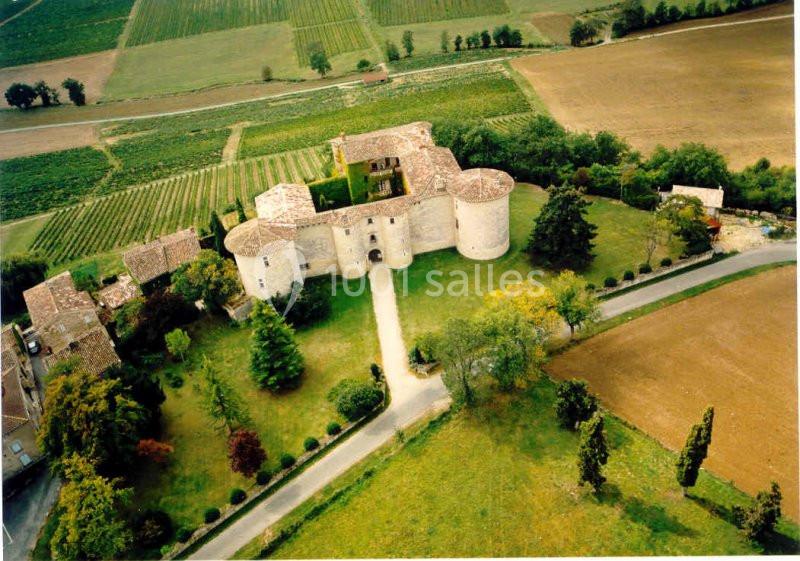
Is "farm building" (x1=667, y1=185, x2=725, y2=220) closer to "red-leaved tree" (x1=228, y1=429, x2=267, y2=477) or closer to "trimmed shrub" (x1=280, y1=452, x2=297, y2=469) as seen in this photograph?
"trimmed shrub" (x1=280, y1=452, x2=297, y2=469)

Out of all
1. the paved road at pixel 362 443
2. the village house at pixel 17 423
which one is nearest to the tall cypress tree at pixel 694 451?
the paved road at pixel 362 443

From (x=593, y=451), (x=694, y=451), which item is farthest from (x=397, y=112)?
(x=694, y=451)

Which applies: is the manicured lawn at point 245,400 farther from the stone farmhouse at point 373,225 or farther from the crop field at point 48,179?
the crop field at point 48,179

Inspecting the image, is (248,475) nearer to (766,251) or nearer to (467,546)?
(467,546)

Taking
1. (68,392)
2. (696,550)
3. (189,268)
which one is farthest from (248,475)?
(696,550)

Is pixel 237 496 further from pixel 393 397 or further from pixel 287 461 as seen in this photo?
pixel 393 397

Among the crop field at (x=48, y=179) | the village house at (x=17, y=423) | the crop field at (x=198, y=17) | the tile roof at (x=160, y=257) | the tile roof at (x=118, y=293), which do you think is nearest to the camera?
the village house at (x=17, y=423)
